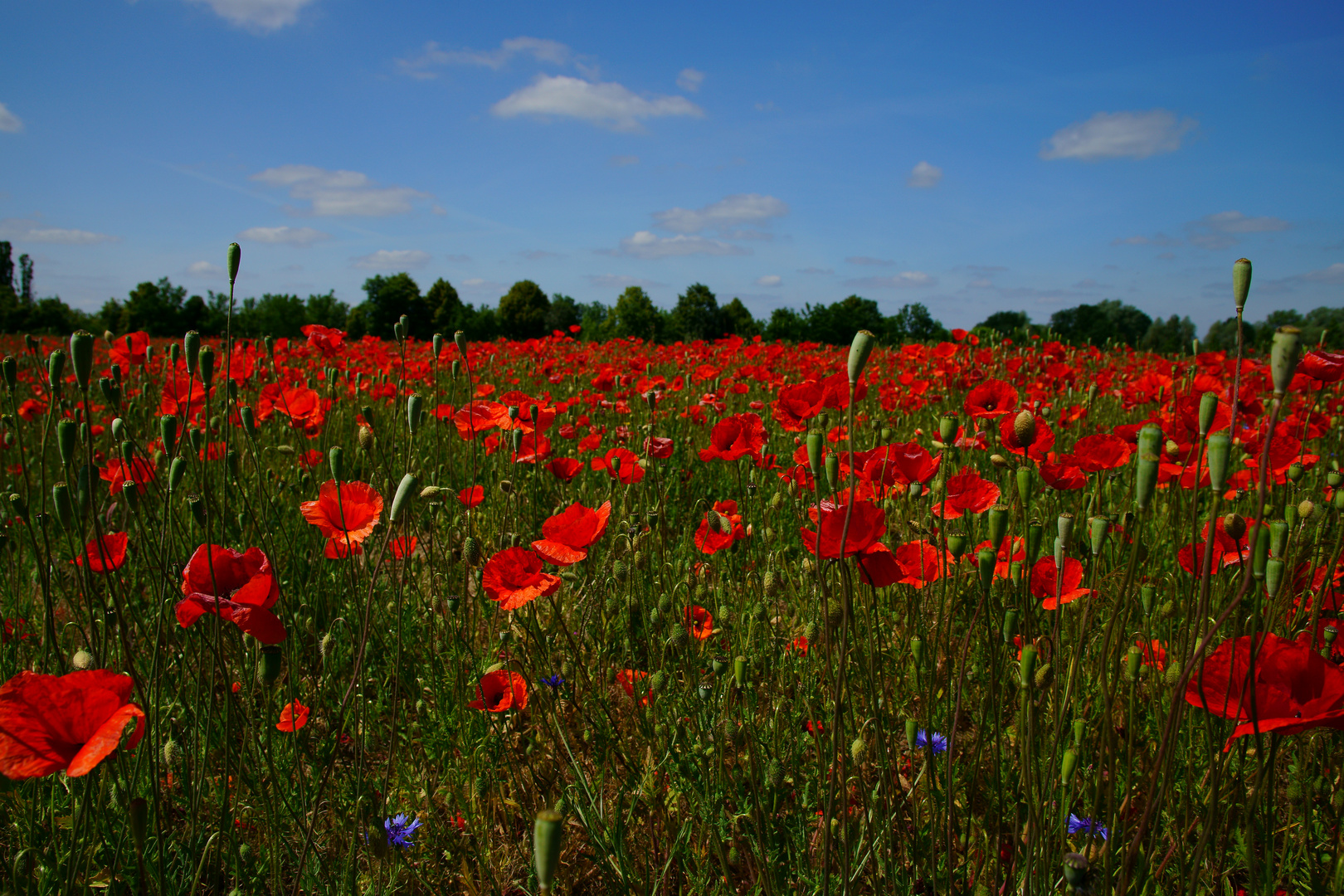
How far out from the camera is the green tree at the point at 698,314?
112 ft

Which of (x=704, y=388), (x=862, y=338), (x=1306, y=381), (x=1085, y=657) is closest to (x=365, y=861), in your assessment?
(x=862, y=338)

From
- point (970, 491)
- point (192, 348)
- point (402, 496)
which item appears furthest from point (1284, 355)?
point (192, 348)

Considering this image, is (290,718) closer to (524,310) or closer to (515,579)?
(515,579)

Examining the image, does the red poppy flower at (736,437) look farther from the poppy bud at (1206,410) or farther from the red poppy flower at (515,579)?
the poppy bud at (1206,410)

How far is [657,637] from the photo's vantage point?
2066 millimetres

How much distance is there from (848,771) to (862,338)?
1.06m

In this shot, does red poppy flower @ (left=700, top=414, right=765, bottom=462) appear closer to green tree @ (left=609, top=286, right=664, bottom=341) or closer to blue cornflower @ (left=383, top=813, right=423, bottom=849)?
blue cornflower @ (left=383, top=813, right=423, bottom=849)

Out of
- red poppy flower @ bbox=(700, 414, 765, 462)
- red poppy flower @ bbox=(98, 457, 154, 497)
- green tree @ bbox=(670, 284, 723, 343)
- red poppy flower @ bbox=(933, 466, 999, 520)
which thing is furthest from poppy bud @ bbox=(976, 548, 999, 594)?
green tree @ bbox=(670, 284, 723, 343)

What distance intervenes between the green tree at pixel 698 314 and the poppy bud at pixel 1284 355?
31102mm

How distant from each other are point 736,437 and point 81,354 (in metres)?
1.65

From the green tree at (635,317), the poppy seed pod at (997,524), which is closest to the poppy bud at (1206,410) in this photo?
the poppy seed pod at (997,524)

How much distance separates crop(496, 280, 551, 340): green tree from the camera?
4319 centimetres

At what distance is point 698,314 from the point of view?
3591 centimetres

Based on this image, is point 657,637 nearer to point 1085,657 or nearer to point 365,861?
point 365,861
